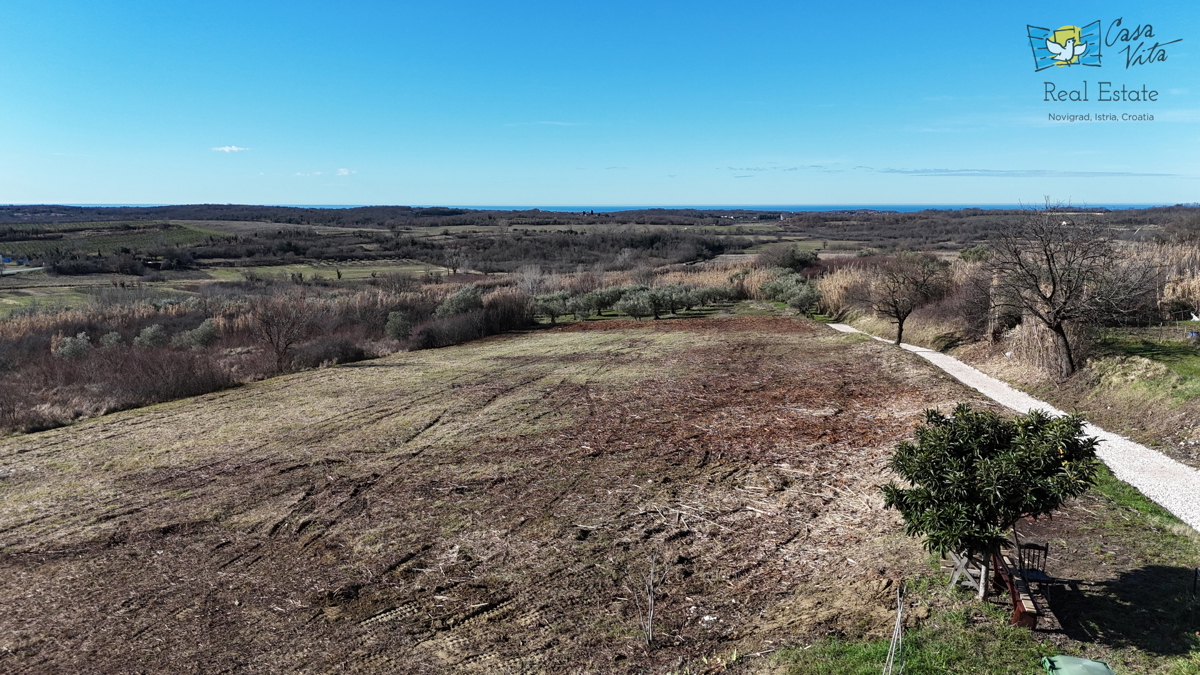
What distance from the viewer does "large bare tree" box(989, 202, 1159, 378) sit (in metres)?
14.3

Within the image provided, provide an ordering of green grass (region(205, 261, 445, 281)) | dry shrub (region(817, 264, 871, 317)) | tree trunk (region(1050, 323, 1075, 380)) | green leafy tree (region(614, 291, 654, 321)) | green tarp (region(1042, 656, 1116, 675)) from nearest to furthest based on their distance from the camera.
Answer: green tarp (region(1042, 656, 1116, 675)), tree trunk (region(1050, 323, 1075, 380)), dry shrub (region(817, 264, 871, 317)), green leafy tree (region(614, 291, 654, 321)), green grass (region(205, 261, 445, 281))

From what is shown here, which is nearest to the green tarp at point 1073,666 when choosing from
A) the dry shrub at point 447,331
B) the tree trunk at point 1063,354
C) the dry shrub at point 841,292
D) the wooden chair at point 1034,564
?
the wooden chair at point 1034,564

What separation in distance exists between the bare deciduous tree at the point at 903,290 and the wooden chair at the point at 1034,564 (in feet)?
54.9

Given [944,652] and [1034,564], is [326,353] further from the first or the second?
[944,652]

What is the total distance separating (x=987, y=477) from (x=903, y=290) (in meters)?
19.8

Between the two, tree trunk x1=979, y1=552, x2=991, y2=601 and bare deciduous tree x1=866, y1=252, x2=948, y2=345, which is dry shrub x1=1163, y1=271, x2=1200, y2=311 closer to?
bare deciduous tree x1=866, y1=252, x2=948, y2=345

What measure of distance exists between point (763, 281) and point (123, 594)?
36733 millimetres

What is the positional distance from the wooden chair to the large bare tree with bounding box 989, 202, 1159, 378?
9.38 m

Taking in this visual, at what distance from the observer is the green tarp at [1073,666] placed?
4535 mm

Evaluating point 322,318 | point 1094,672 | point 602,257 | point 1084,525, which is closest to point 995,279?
point 1084,525

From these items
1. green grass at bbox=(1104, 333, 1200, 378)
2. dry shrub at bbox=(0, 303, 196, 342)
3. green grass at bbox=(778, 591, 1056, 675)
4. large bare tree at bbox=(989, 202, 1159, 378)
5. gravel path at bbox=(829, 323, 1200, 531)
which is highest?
large bare tree at bbox=(989, 202, 1159, 378)

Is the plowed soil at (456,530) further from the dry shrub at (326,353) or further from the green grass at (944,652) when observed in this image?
the dry shrub at (326,353)

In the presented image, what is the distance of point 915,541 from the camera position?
7.24 metres

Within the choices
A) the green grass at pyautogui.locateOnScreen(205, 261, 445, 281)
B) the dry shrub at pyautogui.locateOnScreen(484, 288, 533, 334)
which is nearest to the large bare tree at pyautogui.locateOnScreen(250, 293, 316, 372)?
the dry shrub at pyautogui.locateOnScreen(484, 288, 533, 334)
